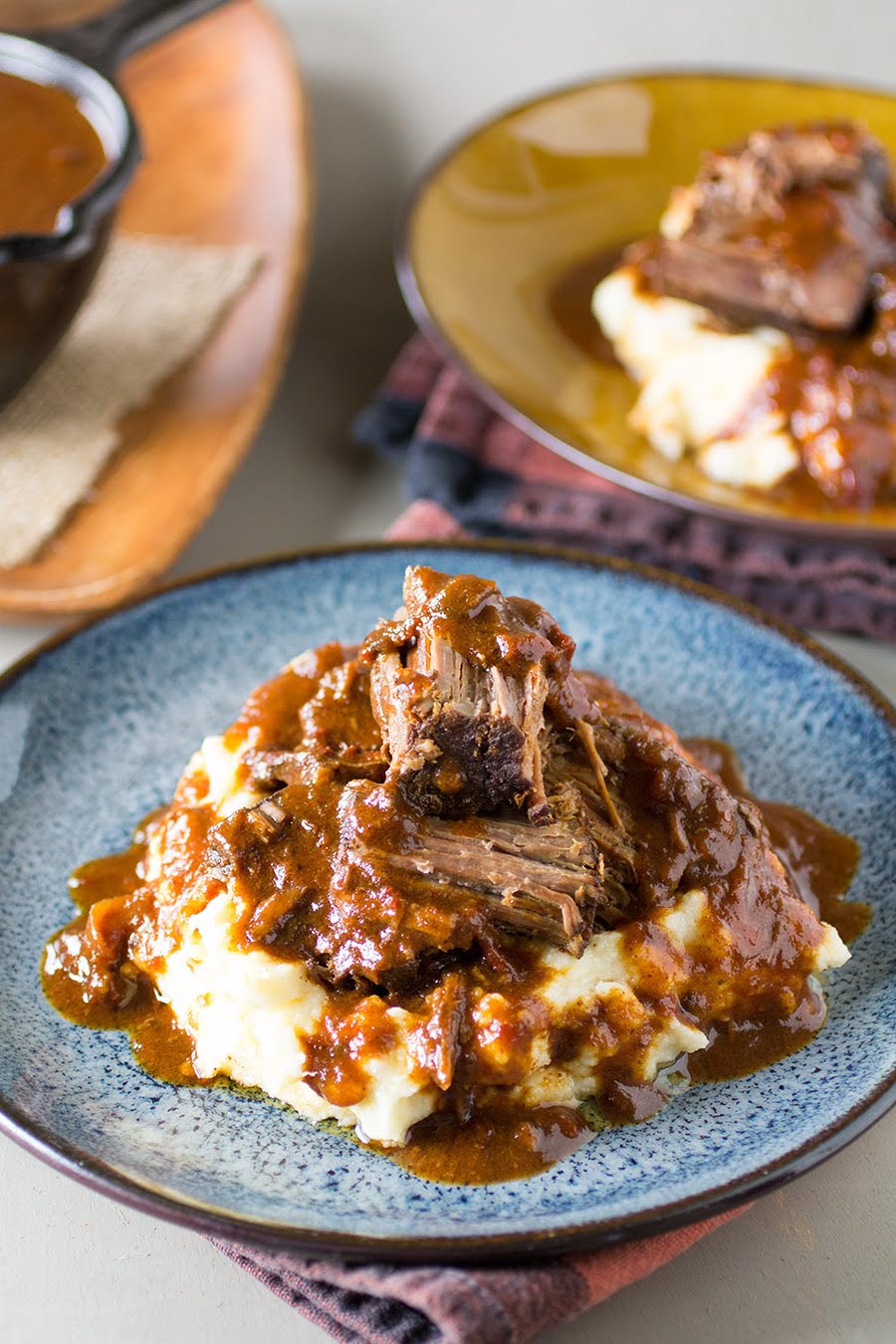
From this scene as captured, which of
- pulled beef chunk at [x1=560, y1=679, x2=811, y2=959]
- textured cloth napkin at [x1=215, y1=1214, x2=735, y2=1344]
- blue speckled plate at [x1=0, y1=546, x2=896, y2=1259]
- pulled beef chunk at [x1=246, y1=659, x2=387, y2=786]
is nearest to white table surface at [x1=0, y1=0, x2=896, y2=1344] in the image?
textured cloth napkin at [x1=215, y1=1214, x2=735, y2=1344]

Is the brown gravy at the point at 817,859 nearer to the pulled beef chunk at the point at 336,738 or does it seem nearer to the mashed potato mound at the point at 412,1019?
the mashed potato mound at the point at 412,1019

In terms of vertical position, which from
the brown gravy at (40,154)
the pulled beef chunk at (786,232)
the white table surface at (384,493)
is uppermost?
the brown gravy at (40,154)

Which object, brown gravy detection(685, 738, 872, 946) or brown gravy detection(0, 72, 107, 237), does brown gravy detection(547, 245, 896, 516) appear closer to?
brown gravy detection(685, 738, 872, 946)

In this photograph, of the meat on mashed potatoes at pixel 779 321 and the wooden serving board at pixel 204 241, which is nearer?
the wooden serving board at pixel 204 241

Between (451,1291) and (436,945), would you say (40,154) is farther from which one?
(451,1291)

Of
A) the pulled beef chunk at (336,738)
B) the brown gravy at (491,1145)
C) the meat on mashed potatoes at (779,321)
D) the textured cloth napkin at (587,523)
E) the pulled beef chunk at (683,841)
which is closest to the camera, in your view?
the brown gravy at (491,1145)

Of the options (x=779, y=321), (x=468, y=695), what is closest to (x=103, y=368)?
(x=779, y=321)

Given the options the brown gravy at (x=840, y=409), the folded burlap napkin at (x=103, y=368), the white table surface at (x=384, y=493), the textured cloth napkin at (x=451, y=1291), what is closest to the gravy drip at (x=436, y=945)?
the textured cloth napkin at (x=451, y=1291)
